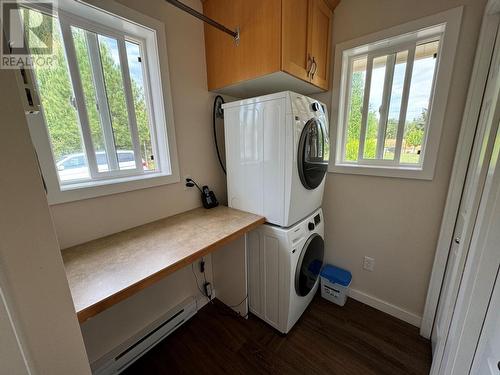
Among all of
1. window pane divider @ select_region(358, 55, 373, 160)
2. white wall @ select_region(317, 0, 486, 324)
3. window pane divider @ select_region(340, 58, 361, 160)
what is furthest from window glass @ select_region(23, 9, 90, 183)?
window pane divider @ select_region(358, 55, 373, 160)

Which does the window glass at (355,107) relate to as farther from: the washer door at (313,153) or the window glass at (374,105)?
the washer door at (313,153)

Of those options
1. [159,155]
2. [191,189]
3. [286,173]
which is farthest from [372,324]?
[159,155]

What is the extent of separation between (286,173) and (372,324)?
1.45m

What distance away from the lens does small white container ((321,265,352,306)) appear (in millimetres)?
1769

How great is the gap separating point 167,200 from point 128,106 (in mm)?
680

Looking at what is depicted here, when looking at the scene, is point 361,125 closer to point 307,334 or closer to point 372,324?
point 372,324

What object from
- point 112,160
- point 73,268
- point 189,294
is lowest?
point 189,294

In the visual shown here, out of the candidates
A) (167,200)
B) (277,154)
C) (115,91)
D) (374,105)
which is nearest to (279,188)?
(277,154)

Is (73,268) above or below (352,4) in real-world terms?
below

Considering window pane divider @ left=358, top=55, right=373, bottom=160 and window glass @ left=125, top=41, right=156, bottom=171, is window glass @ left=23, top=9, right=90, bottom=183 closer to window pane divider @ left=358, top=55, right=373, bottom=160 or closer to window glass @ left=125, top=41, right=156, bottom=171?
window glass @ left=125, top=41, right=156, bottom=171

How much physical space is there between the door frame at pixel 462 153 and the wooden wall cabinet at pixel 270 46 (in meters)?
0.87

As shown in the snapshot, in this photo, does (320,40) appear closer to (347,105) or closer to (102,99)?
(347,105)

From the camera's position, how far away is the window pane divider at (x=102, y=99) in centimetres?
117

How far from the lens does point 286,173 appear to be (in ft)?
4.18
